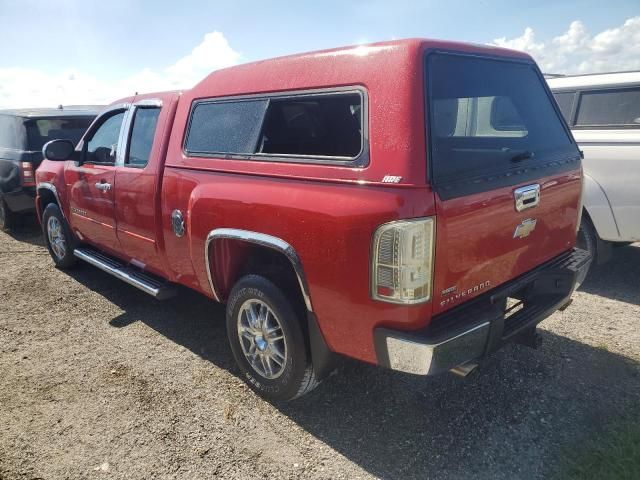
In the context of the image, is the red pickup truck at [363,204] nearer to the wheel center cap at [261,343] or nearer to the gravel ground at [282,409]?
the wheel center cap at [261,343]

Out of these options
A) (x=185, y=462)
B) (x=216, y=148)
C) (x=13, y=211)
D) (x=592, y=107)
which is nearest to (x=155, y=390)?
(x=185, y=462)

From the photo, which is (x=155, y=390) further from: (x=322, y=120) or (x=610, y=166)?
(x=610, y=166)

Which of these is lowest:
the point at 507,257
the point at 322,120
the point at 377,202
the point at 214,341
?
the point at 214,341

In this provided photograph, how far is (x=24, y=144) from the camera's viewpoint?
666cm

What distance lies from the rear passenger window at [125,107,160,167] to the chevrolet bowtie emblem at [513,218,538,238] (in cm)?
266

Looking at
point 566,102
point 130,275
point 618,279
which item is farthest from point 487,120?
point 130,275

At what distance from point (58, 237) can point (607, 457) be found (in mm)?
5466

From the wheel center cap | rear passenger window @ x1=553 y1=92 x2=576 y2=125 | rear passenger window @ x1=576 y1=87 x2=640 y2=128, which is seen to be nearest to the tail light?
the wheel center cap

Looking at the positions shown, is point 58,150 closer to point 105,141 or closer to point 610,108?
point 105,141

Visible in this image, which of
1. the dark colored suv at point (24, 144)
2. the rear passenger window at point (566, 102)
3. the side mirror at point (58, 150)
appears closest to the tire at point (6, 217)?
the dark colored suv at point (24, 144)

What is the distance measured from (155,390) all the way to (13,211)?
534 cm

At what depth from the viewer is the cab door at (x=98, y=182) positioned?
162 inches

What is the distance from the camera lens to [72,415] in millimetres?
2928

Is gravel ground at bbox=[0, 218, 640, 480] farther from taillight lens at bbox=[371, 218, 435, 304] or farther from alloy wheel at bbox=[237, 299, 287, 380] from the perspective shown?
taillight lens at bbox=[371, 218, 435, 304]
